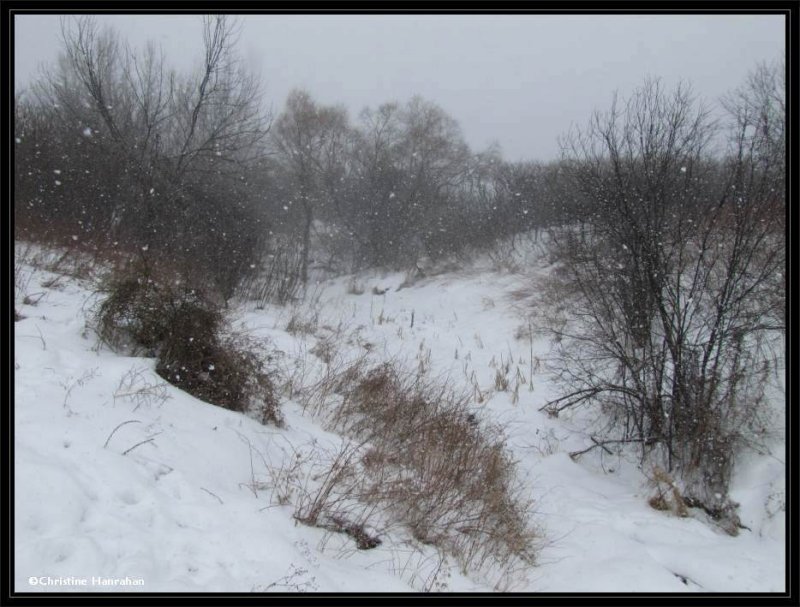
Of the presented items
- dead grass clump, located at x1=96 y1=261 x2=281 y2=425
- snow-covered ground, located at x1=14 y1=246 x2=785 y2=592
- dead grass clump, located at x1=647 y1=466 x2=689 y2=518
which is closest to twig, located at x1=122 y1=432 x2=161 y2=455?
snow-covered ground, located at x1=14 y1=246 x2=785 y2=592

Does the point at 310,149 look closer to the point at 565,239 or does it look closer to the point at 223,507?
the point at 565,239

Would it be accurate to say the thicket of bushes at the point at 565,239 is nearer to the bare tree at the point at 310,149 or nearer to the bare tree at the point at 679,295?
the bare tree at the point at 679,295

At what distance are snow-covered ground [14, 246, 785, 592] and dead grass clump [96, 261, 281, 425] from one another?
272mm

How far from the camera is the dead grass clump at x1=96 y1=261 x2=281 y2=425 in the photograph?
4.84 metres

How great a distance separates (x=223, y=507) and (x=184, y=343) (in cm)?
233

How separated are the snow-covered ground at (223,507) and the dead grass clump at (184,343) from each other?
0.89 ft

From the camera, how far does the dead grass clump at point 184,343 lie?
15.9ft

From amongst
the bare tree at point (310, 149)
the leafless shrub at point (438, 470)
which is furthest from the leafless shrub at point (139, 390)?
the bare tree at point (310, 149)

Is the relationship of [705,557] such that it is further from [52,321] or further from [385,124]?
[385,124]

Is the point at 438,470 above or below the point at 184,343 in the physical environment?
below

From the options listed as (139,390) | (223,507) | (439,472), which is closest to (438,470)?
(439,472)

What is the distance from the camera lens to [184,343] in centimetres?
493

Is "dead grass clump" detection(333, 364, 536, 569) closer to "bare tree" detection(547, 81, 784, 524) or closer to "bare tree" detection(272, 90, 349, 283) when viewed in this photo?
"bare tree" detection(547, 81, 784, 524)

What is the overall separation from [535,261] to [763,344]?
36.9 ft
